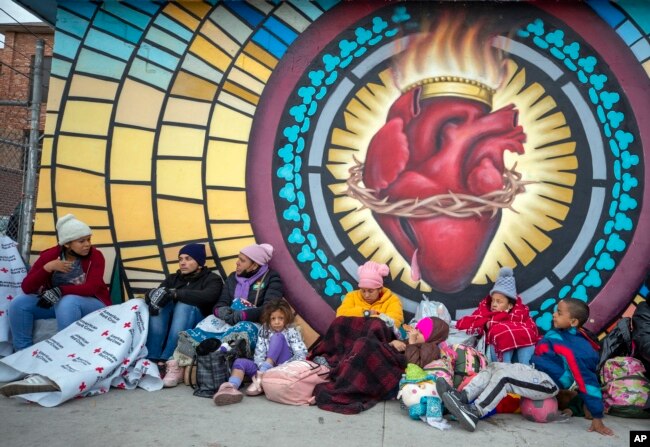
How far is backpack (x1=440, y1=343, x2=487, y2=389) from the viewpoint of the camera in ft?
12.7

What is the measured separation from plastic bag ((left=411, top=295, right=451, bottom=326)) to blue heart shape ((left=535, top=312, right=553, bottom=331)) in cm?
74

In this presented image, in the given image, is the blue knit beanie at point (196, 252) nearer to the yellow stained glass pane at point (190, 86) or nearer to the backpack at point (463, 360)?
the yellow stained glass pane at point (190, 86)

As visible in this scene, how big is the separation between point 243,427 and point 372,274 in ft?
5.77

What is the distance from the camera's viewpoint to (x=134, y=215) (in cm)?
509

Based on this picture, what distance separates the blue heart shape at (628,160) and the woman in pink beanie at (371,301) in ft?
7.13

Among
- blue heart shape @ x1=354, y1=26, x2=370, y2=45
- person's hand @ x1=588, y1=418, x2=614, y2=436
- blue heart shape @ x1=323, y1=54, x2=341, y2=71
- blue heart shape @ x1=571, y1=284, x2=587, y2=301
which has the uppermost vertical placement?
blue heart shape @ x1=354, y1=26, x2=370, y2=45

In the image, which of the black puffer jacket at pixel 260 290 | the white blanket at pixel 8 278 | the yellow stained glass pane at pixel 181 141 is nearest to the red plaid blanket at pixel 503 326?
the black puffer jacket at pixel 260 290

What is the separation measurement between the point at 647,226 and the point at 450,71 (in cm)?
205

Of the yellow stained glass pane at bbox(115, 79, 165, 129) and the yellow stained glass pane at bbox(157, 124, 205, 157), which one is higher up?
the yellow stained glass pane at bbox(115, 79, 165, 129)

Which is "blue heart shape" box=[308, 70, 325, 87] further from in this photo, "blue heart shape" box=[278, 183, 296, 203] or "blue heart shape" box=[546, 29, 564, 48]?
"blue heart shape" box=[546, 29, 564, 48]

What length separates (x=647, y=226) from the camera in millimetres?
4695

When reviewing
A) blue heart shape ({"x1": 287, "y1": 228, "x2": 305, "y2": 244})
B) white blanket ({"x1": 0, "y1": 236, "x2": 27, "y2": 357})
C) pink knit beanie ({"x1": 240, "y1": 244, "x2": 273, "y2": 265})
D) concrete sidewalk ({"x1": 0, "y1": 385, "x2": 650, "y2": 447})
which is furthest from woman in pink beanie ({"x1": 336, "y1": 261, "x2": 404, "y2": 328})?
white blanket ({"x1": 0, "y1": 236, "x2": 27, "y2": 357})

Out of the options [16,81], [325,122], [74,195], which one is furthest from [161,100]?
[16,81]

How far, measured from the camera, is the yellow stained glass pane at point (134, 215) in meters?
5.08
